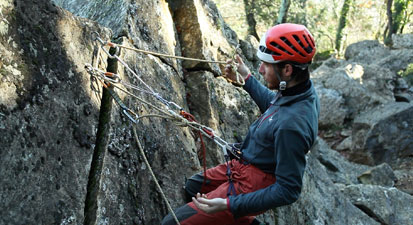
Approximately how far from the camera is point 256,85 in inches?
187

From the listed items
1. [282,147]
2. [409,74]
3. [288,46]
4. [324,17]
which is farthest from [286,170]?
[324,17]

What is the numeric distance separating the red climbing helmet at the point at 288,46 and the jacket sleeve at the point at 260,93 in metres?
0.99

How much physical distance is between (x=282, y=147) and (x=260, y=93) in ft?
5.11

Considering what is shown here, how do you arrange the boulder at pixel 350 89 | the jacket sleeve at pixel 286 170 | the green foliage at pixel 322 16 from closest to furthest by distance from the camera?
1. the jacket sleeve at pixel 286 170
2. the boulder at pixel 350 89
3. the green foliage at pixel 322 16

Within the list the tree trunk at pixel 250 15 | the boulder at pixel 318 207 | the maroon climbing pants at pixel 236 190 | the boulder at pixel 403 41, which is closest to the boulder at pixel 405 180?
the boulder at pixel 318 207

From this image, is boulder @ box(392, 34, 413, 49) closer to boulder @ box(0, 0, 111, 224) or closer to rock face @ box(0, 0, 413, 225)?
rock face @ box(0, 0, 413, 225)

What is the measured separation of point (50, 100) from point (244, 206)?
1.92 m

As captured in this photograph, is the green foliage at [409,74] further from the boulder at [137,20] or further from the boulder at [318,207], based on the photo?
the boulder at [137,20]

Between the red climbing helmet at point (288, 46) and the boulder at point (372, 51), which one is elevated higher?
the red climbing helmet at point (288, 46)

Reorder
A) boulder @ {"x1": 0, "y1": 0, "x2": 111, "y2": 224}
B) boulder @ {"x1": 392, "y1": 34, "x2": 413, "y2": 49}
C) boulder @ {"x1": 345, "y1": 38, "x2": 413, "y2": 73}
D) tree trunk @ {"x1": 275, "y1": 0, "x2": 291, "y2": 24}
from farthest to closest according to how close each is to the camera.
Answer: boulder @ {"x1": 392, "y1": 34, "x2": 413, "y2": 49}, boulder @ {"x1": 345, "y1": 38, "x2": 413, "y2": 73}, tree trunk @ {"x1": 275, "y1": 0, "x2": 291, "y2": 24}, boulder @ {"x1": 0, "y1": 0, "x2": 111, "y2": 224}

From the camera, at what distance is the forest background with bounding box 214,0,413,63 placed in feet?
62.7

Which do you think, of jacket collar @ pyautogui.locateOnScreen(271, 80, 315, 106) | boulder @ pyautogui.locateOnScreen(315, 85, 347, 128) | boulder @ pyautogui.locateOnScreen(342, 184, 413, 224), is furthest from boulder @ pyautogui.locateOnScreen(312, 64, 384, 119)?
jacket collar @ pyautogui.locateOnScreen(271, 80, 315, 106)

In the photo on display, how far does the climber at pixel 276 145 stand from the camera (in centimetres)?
319

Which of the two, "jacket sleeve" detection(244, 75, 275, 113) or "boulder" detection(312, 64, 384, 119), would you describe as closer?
"jacket sleeve" detection(244, 75, 275, 113)
